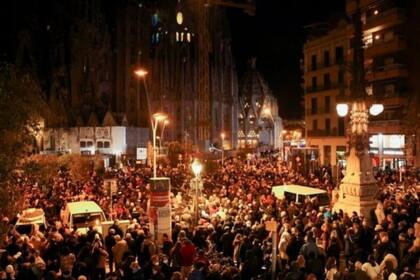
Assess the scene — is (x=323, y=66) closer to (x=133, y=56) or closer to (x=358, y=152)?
(x=358, y=152)

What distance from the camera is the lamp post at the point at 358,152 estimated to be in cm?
1720

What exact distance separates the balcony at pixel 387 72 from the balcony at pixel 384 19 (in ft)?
10.5

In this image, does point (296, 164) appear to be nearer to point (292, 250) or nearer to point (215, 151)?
point (292, 250)

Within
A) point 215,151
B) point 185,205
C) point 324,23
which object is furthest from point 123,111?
point 185,205

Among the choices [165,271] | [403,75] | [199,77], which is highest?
[199,77]

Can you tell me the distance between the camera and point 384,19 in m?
35.2

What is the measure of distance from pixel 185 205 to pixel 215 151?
51.7m

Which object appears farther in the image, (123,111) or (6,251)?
(123,111)

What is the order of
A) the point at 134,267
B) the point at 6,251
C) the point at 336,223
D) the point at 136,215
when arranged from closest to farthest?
1. the point at 134,267
2. the point at 6,251
3. the point at 336,223
4. the point at 136,215

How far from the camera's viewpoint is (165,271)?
9664mm

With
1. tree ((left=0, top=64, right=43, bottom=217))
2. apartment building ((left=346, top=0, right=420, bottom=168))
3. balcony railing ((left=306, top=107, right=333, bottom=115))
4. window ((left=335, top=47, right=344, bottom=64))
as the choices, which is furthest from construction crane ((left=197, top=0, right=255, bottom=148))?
tree ((left=0, top=64, right=43, bottom=217))

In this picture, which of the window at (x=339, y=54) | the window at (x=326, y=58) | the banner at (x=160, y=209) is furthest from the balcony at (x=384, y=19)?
the banner at (x=160, y=209)

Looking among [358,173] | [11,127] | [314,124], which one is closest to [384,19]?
[314,124]

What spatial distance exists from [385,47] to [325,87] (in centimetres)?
975
